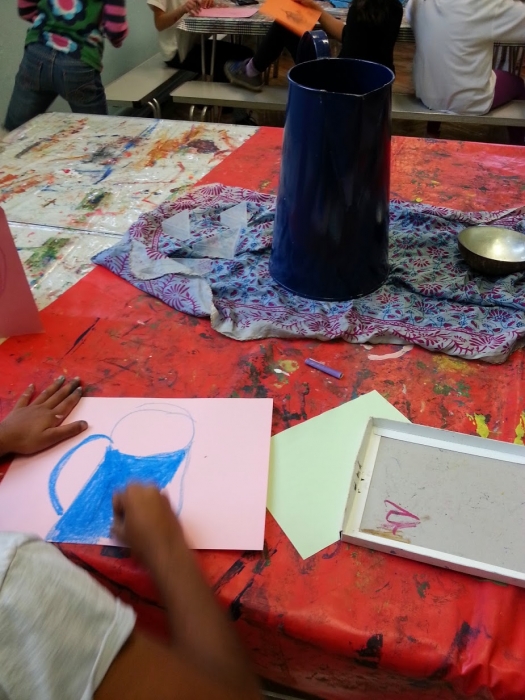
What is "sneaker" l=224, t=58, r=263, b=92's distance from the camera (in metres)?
2.21

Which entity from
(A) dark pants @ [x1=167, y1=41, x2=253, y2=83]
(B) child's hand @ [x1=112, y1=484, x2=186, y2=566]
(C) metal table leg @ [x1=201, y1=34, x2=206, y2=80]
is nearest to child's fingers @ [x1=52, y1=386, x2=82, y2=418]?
(B) child's hand @ [x1=112, y1=484, x2=186, y2=566]

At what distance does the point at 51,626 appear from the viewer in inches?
14.1

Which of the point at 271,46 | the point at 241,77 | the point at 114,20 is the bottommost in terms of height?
the point at 241,77

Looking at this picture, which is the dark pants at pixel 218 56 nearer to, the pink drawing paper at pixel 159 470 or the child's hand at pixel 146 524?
the pink drawing paper at pixel 159 470

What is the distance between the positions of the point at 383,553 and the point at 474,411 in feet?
0.68

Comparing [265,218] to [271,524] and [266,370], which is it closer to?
[266,370]

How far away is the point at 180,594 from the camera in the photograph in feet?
1.43

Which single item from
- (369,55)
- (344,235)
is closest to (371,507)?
(344,235)

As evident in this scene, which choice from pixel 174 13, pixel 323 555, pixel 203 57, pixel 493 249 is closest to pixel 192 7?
pixel 174 13

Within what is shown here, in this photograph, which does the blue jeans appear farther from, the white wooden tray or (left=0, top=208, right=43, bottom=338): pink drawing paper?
the white wooden tray

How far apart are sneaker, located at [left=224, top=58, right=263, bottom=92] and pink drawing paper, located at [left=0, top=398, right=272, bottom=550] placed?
6.37ft

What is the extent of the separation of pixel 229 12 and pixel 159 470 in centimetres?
219

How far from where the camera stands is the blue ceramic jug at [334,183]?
0.65 m

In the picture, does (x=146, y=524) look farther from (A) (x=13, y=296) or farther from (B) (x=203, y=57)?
(B) (x=203, y=57)
